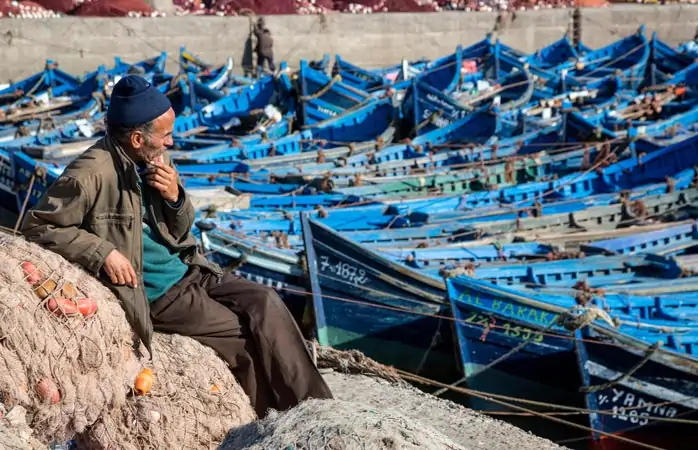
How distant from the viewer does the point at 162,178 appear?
3514 millimetres

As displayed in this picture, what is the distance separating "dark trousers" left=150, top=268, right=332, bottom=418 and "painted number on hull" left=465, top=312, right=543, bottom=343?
4.64 meters

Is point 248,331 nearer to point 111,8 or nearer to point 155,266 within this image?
point 155,266

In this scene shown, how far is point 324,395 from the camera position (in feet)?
12.9

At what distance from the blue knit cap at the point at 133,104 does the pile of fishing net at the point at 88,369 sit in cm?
54

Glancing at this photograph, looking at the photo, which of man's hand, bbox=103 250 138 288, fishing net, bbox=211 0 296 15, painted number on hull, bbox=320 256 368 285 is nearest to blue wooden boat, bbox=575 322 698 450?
painted number on hull, bbox=320 256 368 285

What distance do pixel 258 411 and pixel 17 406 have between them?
3.55ft

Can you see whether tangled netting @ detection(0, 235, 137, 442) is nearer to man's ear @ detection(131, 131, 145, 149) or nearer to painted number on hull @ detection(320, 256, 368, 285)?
man's ear @ detection(131, 131, 145, 149)

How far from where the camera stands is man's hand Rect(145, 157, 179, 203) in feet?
11.5

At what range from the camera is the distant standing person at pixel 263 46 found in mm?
23312

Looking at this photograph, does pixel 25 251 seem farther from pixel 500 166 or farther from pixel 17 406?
pixel 500 166

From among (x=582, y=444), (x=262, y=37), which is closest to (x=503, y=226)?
(x=582, y=444)

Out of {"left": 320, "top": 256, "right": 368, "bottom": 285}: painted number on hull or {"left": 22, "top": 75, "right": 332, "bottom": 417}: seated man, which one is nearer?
{"left": 22, "top": 75, "right": 332, "bottom": 417}: seated man

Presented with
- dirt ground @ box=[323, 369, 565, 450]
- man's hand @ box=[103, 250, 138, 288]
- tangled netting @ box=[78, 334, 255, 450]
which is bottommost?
dirt ground @ box=[323, 369, 565, 450]

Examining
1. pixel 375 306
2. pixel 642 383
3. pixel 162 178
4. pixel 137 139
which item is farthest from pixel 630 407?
pixel 137 139
